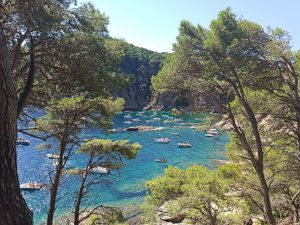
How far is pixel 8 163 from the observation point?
212 cm

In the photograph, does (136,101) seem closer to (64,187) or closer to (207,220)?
(64,187)

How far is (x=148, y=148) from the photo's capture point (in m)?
46.6

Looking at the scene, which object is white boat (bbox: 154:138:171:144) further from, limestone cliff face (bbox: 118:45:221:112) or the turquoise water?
limestone cliff face (bbox: 118:45:221:112)

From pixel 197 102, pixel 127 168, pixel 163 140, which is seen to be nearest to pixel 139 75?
pixel 163 140

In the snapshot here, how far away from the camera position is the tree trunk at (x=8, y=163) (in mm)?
2049

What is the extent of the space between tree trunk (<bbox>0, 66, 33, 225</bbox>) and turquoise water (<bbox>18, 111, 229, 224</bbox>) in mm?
12678

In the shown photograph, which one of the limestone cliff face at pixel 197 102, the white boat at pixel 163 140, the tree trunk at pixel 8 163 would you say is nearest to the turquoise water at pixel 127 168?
the white boat at pixel 163 140

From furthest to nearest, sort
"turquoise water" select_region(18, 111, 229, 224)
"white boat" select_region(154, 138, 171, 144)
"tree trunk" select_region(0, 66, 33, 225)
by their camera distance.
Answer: "white boat" select_region(154, 138, 171, 144) → "turquoise water" select_region(18, 111, 229, 224) → "tree trunk" select_region(0, 66, 33, 225)

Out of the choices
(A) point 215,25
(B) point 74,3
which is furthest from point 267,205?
(B) point 74,3

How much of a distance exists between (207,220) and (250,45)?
22.2ft

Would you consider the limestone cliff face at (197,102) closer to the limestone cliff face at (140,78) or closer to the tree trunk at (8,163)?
the tree trunk at (8,163)

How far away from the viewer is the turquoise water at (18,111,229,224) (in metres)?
26.6

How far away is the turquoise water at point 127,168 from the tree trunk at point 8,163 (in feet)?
41.6

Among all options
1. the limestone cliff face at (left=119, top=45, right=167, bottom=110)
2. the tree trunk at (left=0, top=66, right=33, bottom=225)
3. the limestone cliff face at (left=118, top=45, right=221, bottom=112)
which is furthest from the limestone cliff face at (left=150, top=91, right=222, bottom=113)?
the limestone cliff face at (left=119, top=45, right=167, bottom=110)
